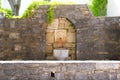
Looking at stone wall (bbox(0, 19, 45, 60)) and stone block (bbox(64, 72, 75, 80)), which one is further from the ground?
stone wall (bbox(0, 19, 45, 60))

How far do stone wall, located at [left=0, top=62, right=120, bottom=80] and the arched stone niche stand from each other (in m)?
3.37

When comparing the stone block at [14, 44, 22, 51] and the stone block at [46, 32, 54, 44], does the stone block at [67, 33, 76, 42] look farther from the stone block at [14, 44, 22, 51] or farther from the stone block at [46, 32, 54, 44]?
the stone block at [14, 44, 22, 51]

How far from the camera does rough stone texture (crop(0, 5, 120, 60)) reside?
31.4 feet

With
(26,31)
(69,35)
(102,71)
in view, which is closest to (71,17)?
(69,35)

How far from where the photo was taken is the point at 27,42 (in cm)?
965

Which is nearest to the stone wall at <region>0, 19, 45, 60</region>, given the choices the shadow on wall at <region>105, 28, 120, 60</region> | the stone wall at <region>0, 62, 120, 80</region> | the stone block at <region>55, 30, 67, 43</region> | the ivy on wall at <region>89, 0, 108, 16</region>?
the stone block at <region>55, 30, 67, 43</region>

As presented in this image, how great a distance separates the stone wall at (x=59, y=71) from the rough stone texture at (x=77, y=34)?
330 cm

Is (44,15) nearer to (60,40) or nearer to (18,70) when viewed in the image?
(60,40)

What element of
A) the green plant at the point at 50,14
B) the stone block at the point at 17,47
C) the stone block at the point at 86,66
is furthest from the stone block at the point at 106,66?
the stone block at the point at 17,47

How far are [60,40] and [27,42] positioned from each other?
3.53 ft

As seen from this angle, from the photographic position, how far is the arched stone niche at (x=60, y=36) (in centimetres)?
963

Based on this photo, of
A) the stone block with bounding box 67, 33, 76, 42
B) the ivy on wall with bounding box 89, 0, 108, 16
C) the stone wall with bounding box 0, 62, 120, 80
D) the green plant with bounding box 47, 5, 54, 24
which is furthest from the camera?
the ivy on wall with bounding box 89, 0, 108, 16

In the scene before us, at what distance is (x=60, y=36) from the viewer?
Answer: 9656 millimetres

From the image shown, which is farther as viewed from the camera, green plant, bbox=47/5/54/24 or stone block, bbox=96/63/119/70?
green plant, bbox=47/5/54/24
